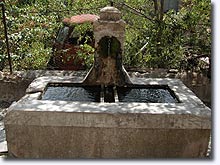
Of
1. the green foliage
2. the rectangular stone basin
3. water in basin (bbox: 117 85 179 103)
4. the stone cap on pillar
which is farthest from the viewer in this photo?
the green foliage

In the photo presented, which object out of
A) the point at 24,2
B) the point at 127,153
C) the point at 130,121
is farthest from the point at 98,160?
the point at 24,2

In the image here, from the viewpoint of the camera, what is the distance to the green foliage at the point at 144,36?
6387 millimetres

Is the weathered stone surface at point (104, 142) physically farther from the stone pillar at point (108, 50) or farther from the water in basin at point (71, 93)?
the stone pillar at point (108, 50)

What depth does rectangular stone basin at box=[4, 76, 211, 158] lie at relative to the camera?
3.60m

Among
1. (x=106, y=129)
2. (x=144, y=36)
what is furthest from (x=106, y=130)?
(x=144, y=36)

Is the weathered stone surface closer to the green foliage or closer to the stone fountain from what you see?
the stone fountain

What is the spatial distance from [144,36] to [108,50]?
7.30 feet

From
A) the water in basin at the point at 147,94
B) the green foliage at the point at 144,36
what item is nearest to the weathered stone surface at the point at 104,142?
the water in basin at the point at 147,94

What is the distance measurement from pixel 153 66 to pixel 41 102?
128 inches

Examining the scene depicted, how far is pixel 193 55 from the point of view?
6594 mm

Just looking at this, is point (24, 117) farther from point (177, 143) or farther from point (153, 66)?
point (153, 66)

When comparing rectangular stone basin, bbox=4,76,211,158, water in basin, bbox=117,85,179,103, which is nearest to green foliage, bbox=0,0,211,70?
water in basin, bbox=117,85,179,103

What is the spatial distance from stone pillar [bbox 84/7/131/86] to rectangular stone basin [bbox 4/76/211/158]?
917mm

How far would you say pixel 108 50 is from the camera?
4656 mm
